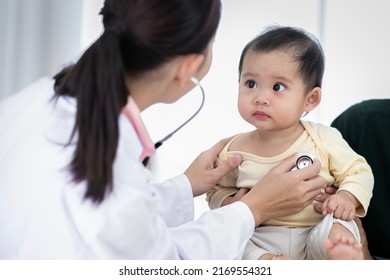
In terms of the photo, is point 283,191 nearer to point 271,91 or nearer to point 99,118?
point 271,91

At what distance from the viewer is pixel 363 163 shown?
1006 mm

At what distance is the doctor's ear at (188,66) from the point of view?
0.74 metres

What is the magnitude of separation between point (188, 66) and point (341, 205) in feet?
1.36

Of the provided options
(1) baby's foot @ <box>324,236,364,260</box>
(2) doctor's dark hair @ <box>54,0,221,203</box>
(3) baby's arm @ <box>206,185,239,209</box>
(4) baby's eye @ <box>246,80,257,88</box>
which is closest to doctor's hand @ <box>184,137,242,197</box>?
(3) baby's arm @ <box>206,185,239,209</box>

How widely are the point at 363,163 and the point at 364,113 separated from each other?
0.26 metres

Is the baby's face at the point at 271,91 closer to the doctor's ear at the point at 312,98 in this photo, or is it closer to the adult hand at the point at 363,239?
the doctor's ear at the point at 312,98

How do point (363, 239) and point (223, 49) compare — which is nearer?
point (363, 239)

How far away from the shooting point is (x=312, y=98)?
1.05 metres

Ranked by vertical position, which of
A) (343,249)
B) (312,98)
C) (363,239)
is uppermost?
(312,98)

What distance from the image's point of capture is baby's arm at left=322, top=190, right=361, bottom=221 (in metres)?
0.94

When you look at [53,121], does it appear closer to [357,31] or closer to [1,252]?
[1,252]

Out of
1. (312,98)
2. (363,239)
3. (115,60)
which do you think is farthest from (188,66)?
(363,239)

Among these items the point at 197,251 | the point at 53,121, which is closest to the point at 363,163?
the point at 197,251

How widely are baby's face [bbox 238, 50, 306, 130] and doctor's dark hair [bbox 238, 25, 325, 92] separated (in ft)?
0.04
